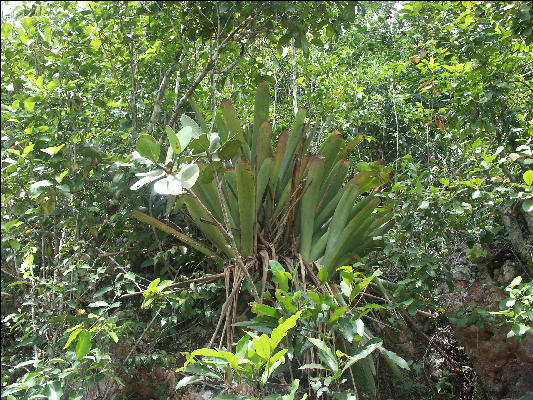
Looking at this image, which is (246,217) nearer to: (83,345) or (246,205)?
(246,205)

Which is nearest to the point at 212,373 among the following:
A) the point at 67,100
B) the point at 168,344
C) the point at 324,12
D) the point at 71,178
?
the point at 168,344

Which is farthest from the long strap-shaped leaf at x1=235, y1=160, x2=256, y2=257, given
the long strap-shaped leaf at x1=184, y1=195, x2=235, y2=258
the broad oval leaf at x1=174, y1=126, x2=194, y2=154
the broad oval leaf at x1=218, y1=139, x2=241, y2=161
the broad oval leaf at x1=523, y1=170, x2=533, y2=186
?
the broad oval leaf at x1=523, y1=170, x2=533, y2=186

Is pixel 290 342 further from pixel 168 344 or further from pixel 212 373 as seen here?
pixel 168 344

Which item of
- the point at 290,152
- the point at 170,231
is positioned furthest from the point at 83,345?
the point at 290,152

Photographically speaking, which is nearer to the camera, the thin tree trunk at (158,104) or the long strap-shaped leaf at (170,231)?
the long strap-shaped leaf at (170,231)

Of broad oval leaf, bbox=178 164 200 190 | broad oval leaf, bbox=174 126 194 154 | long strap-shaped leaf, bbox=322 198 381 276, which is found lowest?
long strap-shaped leaf, bbox=322 198 381 276

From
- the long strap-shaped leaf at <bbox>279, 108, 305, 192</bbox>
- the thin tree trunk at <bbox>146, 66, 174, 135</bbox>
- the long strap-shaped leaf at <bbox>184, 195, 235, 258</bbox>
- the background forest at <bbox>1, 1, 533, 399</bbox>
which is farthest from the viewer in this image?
the thin tree trunk at <bbox>146, 66, 174, 135</bbox>

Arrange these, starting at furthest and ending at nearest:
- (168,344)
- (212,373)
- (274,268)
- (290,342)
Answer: (168,344) → (274,268) → (290,342) → (212,373)

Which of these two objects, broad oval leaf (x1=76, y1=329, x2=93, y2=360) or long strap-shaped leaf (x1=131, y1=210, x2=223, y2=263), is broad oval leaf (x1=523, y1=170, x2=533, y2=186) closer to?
long strap-shaped leaf (x1=131, y1=210, x2=223, y2=263)

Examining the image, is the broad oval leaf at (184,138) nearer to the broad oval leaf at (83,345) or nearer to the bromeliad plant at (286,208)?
the bromeliad plant at (286,208)

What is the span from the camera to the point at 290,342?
204cm

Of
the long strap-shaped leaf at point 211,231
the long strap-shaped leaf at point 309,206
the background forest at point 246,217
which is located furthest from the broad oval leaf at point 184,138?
the long strap-shaped leaf at point 309,206

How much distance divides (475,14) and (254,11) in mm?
1302

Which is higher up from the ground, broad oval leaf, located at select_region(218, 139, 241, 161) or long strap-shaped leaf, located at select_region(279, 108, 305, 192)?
broad oval leaf, located at select_region(218, 139, 241, 161)
